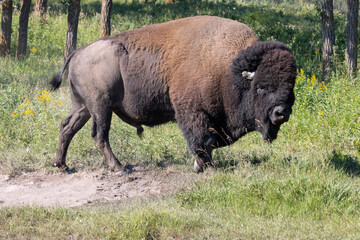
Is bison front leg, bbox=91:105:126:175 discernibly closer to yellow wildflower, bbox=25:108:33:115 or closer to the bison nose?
yellow wildflower, bbox=25:108:33:115

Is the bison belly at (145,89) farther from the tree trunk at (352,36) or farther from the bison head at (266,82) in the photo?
the tree trunk at (352,36)

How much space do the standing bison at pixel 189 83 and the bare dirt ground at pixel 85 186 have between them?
348 millimetres

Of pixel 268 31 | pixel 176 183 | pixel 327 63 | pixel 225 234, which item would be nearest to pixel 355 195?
pixel 225 234

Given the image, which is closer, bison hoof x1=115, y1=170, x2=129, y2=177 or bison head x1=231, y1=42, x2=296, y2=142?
bison head x1=231, y1=42, x2=296, y2=142

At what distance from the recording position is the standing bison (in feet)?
22.0

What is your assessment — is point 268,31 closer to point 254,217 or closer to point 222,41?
point 222,41

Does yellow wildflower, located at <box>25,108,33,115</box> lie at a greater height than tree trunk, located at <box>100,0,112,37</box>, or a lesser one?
lesser

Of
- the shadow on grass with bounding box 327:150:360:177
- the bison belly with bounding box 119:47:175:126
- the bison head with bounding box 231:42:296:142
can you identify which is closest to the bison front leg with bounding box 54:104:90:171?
the bison belly with bounding box 119:47:175:126

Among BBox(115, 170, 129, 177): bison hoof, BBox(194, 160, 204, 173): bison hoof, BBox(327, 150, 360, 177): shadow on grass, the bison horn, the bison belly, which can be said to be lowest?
BBox(115, 170, 129, 177): bison hoof

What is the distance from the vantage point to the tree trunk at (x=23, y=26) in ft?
52.2

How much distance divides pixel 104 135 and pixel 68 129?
68cm

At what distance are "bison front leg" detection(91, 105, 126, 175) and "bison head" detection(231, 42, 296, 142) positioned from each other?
2.15m

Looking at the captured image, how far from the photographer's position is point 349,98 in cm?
943

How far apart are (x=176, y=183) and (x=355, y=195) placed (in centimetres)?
240
